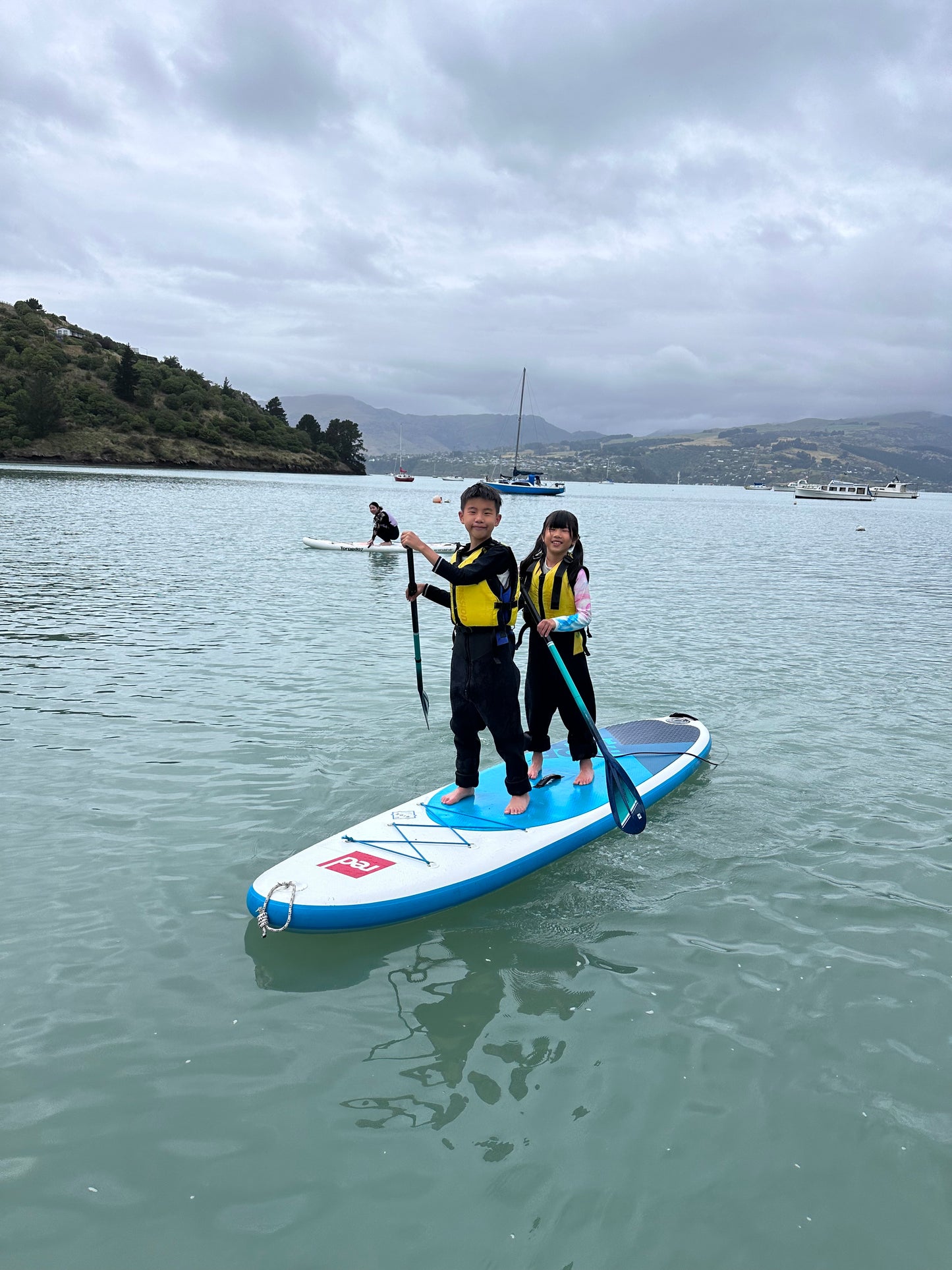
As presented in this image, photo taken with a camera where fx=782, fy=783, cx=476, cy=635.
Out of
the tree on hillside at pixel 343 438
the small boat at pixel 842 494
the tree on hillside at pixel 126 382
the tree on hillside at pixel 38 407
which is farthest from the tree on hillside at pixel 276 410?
the small boat at pixel 842 494

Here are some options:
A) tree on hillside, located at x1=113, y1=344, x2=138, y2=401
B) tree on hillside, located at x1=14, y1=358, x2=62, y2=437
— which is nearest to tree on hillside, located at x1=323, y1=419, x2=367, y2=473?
tree on hillside, located at x1=113, y1=344, x2=138, y2=401

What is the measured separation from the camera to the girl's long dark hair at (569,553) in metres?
6.57

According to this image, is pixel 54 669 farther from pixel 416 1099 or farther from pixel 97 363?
pixel 97 363

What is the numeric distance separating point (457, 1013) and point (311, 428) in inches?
6126

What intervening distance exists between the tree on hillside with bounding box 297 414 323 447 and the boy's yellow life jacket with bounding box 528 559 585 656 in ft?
482

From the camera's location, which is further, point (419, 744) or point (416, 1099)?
point (419, 744)

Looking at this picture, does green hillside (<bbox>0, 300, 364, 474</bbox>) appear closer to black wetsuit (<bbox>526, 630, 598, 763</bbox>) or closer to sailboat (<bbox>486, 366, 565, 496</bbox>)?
sailboat (<bbox>486, 366, 565, 496</bbox>)

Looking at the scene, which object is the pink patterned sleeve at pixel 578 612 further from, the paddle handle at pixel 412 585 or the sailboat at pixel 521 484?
the sailboat at pixel 521 484

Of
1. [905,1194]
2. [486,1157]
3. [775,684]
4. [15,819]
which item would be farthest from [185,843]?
[775,684]

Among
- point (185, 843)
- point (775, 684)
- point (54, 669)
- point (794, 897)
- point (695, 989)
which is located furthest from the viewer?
point (775, 684)

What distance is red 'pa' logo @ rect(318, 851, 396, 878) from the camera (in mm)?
5621

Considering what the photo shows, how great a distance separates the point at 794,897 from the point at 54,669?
10.2m

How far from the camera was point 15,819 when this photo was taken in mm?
6793

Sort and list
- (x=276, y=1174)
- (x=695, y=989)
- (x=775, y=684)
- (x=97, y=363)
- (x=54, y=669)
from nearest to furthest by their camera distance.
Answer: (x=276, y=1174), (x=695, y=989), (x=54, y=669), (x=775, y=684), (x=97, y=363)
